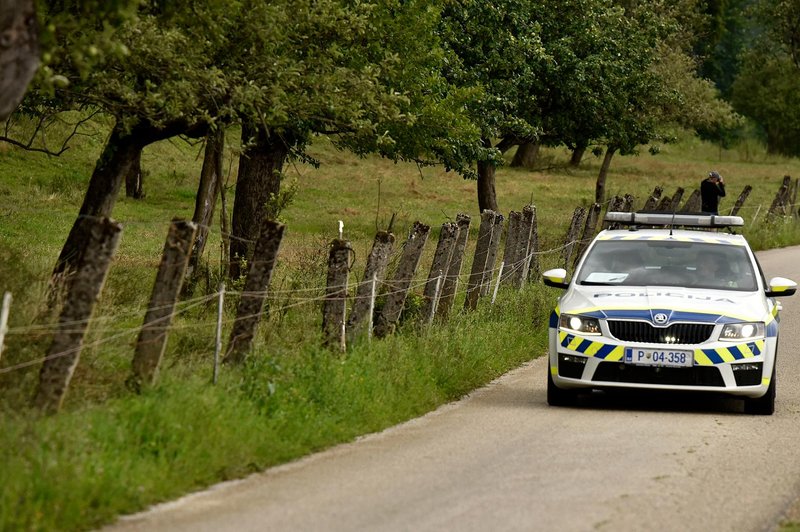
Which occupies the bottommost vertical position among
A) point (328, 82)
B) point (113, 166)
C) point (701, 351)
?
point (701, 351)

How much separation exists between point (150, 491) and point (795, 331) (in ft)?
49.8

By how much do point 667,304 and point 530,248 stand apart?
9.45 metres

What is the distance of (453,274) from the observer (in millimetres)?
18125

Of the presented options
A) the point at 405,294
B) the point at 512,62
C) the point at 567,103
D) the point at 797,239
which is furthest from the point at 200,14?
the point at 797,239

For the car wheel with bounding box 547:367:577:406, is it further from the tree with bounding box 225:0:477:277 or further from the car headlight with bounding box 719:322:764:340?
the tree with bounding box 225:0:477:277

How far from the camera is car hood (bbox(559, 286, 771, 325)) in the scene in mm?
13836

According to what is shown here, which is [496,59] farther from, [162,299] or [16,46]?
[16,46]

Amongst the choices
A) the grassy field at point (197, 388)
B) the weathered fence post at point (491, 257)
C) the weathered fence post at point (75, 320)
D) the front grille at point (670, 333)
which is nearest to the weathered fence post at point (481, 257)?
the weathered fence post at point (491, 257)

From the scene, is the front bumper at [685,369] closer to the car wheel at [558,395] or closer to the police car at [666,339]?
the police car at [666,339]

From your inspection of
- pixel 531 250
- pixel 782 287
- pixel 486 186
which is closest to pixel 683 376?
pixel 782 287

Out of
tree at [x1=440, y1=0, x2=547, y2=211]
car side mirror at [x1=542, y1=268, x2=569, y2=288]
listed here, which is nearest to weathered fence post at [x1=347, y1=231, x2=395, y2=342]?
car side mirror at [x1=542, y1=268, x2=569, y2=288]

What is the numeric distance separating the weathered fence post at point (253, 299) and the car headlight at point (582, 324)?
3215 mm

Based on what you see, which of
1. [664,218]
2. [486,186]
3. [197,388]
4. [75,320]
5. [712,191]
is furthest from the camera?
[486,186]

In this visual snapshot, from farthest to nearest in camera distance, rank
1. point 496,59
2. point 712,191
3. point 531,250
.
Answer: point 496,59, point 712,191, point 531,250
